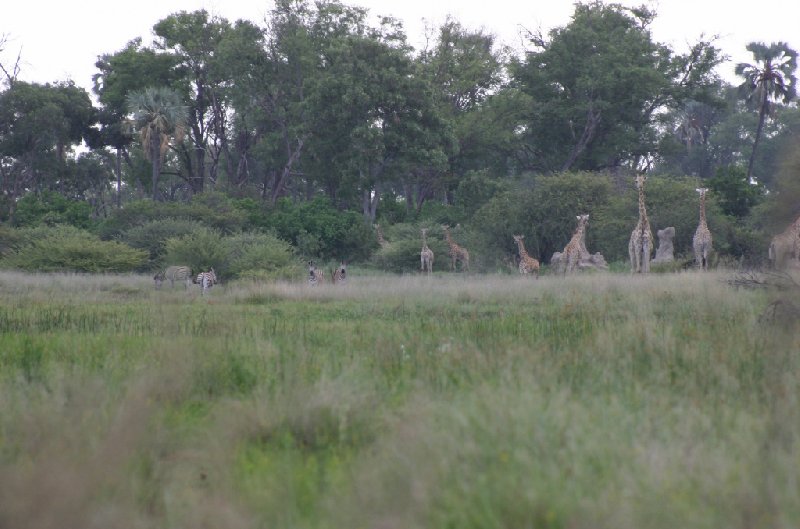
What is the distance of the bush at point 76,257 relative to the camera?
29234 millimetres

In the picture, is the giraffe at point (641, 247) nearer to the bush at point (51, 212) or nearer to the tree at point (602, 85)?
the tree at point (602, 85)

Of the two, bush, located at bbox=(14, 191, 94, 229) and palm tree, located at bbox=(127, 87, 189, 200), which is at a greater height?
palm tree, located at bbox=(127, 87, 189, 200)

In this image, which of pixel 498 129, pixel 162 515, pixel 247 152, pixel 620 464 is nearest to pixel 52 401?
pixel 162 515

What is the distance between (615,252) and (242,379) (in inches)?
999

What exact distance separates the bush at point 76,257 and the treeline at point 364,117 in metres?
4.87

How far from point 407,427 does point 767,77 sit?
48.9 m

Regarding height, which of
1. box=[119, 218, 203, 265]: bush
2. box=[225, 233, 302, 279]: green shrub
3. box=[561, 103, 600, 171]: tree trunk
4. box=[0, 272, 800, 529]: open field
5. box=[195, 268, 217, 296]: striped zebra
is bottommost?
box=[0, 272, 800, 529]: open field

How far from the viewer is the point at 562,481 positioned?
5.25 metres

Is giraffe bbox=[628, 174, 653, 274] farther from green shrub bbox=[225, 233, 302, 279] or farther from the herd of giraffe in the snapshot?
green shrub bbox=[225, 233, 302, 279]

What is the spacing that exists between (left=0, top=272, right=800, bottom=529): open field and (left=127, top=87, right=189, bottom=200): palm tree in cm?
3450

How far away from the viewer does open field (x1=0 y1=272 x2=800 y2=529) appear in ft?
16.9

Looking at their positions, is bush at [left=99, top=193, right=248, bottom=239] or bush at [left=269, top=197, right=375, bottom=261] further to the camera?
bush at [left=269, top=197, right=375, bottom=261]

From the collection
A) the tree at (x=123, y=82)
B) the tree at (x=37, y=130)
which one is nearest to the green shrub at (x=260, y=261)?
the tree at (x=37, y=130)

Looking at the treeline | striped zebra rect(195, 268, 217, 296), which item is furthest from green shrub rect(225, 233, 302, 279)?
the treeline
